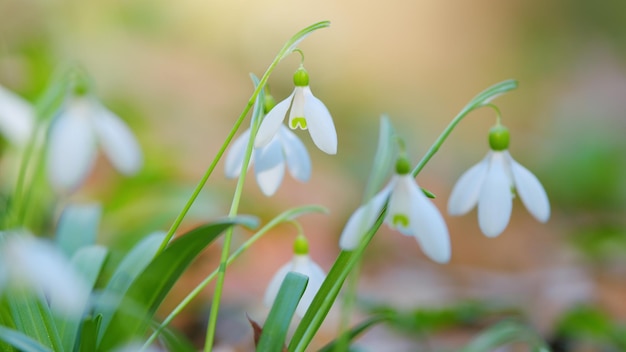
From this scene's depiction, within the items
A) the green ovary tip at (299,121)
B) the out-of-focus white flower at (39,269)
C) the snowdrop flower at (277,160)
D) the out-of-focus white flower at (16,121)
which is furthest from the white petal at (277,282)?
the out-of-focus white flower at (16,121)

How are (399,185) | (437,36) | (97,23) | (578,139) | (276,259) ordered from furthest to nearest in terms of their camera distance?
(437,36) < (97,23) < (578,139) < (276,259) < (399,185)

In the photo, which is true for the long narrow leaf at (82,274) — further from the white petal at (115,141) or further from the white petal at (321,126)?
the white petal at (321,126)

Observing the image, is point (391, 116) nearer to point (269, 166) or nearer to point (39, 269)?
point (269, 166)

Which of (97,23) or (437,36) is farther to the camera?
(437,36)

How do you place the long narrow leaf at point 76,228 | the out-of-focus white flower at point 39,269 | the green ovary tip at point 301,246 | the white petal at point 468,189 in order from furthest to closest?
the long narrow leaf at point 76,228
the green ovary tip at point 301,246
the white petal at point 468,189
the out-of-focus white flower at point 39,269

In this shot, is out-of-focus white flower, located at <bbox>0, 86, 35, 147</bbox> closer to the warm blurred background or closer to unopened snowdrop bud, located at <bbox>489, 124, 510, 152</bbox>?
the warm blurred background

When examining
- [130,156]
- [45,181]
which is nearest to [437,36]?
[45,181]

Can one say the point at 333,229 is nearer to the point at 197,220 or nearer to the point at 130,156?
the point at 197,220
